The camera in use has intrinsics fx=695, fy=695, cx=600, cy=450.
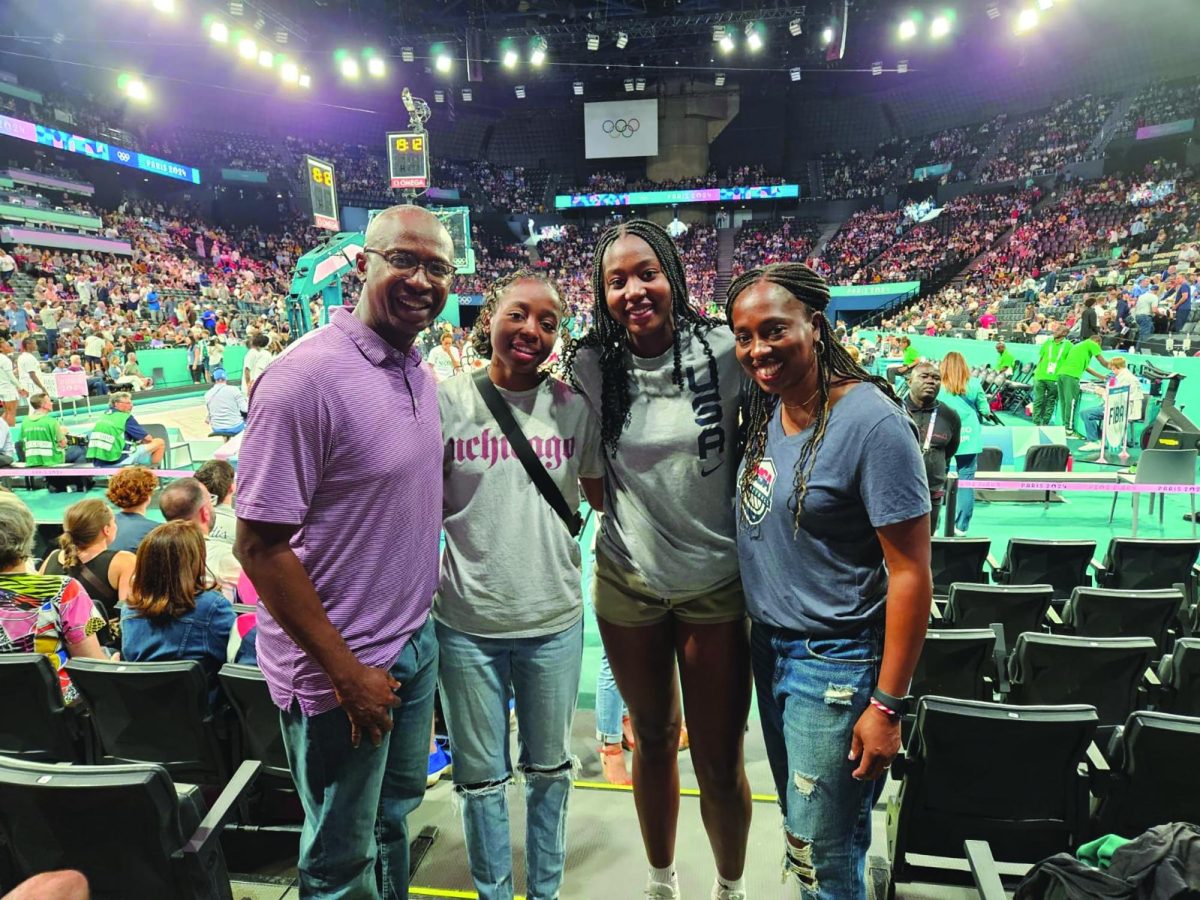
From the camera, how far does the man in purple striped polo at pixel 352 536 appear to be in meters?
1.39

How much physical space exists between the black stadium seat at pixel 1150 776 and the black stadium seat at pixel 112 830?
7.94 ft

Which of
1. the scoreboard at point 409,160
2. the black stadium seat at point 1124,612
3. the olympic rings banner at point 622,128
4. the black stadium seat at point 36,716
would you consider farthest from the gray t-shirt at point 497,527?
the olympic rings banner at point 622,128

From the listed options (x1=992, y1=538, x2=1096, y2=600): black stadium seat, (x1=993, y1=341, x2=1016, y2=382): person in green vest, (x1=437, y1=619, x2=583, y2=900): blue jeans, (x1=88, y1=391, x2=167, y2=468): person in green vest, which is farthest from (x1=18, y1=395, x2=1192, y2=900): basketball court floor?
(x1=993, y1=341, x2=1016, y2=382): person in green vest

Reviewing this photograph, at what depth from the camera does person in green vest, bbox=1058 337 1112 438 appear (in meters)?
8.72

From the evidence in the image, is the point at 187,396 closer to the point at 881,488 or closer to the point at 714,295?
the point at 881,488

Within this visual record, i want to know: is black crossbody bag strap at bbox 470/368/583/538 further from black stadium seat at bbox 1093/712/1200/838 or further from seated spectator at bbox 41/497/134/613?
seated spectator at bbox 41/497/134/613

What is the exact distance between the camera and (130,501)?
3.56m

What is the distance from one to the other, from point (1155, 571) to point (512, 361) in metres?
4.24

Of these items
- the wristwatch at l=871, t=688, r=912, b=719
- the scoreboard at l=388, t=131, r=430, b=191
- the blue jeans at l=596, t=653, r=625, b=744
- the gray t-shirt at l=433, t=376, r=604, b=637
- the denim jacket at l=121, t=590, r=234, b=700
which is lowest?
the blue jeans at l=596, t=653, r=625, b=744

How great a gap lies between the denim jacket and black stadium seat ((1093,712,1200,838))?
2858 millimetres

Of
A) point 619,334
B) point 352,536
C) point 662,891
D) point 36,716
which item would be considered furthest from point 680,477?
→ point 36,716

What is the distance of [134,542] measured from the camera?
363 centimetres

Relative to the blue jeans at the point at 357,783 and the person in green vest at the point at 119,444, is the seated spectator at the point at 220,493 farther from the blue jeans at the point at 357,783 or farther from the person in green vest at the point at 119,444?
the person in green vest at the point at 119,444

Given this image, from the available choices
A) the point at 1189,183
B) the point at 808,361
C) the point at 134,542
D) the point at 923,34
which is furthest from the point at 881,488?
the point at 923,34
